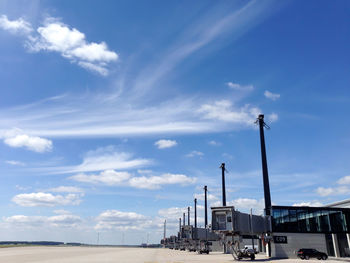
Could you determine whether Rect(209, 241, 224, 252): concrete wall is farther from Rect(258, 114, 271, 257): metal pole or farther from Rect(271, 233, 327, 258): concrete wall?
Rect(271, 233, 327, 258): concrete wall

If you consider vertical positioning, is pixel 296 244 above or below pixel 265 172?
below

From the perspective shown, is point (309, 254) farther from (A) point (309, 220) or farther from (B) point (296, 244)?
(A) point (309, 220)

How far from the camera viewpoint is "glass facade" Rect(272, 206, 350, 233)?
57.6m

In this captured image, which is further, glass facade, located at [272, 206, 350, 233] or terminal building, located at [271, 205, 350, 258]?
glass facade, located at [272, 206, 350, 233]

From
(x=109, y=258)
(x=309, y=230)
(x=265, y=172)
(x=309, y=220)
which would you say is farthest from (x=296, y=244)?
(x=109, y=258)

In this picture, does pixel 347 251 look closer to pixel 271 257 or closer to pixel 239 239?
pixel 271 257

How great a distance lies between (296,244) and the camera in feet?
185

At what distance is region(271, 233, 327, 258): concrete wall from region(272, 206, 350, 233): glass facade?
3.11 feet

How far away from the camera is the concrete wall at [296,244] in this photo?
55219mm

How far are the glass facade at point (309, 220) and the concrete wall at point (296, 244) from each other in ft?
3.11

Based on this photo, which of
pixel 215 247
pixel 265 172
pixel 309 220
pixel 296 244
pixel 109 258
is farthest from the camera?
pixel 215 247

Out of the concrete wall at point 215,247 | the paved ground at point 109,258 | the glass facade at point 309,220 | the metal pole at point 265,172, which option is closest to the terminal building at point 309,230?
the glass facade at point 309,220

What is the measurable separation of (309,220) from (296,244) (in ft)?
20.8

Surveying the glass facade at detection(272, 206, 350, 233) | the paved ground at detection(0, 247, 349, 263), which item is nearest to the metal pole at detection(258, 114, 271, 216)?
the glass facade at detection(272, 206, 350, 233)
